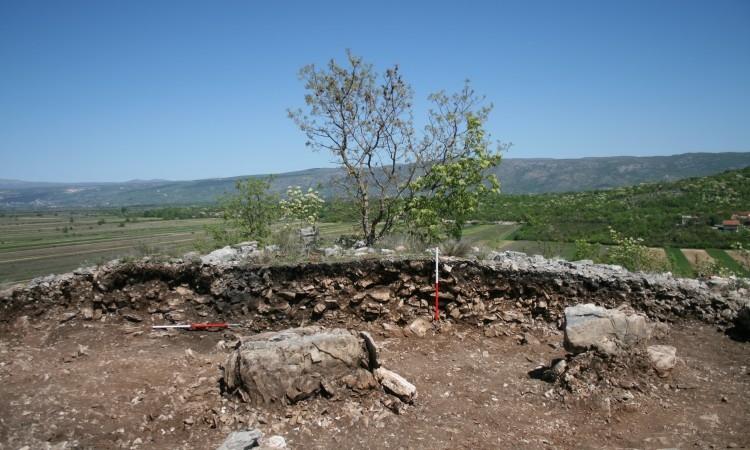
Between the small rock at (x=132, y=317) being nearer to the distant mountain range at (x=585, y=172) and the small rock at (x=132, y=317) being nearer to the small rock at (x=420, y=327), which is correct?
the small rock at (x=420, y=327)

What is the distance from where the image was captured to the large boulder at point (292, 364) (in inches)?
229

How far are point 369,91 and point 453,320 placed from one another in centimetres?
813

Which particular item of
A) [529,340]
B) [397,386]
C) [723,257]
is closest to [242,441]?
[397,386]

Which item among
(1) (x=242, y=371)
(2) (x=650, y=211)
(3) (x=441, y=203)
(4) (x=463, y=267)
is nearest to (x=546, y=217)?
(2) (x=650, y=211)

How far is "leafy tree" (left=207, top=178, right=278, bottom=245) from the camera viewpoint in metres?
17.8

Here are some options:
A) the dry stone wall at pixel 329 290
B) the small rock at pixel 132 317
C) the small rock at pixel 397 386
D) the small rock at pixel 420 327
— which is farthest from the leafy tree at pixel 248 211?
the small rock at pixel 397 386

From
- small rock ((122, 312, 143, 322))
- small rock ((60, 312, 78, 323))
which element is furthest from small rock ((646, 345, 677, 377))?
small rock ((60, 312, 78, 323))

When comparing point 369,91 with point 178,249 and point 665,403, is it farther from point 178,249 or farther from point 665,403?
point 665,403

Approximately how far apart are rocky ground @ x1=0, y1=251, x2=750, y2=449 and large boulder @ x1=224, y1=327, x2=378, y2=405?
187 mm

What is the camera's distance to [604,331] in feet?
21.8

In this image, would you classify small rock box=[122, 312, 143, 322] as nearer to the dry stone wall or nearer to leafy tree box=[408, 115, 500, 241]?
the dry stone wall

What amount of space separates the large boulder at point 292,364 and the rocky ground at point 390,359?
7.4 inches

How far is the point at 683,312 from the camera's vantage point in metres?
8.30

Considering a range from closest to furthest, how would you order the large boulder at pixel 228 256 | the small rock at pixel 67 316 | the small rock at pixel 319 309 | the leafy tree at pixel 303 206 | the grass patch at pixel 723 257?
the small rock at pixel 67 316 → the small rock at pixel 319 309 → the large boulder at pixel 228 256 → the leafy tree at pixel 303 206 → the grass patch at pixel 723 257
